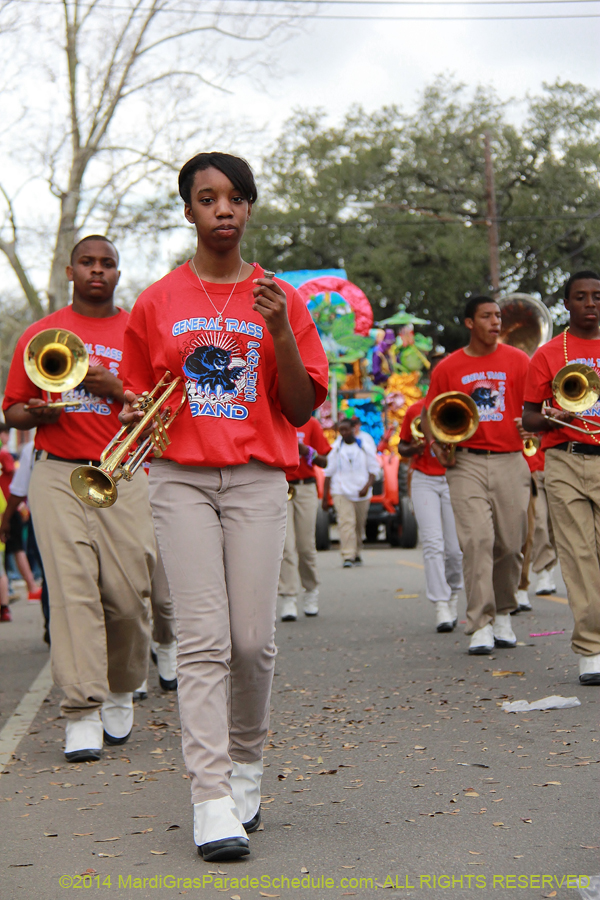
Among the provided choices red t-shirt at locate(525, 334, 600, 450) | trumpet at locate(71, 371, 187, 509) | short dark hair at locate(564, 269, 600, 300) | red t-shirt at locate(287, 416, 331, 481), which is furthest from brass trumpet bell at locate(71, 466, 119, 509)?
red t-shirt at locate(287, 416, 331, 481)

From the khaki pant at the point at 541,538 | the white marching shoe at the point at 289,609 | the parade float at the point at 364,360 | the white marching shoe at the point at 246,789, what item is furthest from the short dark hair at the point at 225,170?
the parade float at the point at 364,360

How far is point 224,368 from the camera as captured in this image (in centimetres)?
408

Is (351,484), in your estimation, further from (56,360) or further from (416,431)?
(56,360)

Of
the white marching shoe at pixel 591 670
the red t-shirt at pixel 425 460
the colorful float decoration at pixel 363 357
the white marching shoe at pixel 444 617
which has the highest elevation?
the colorful float decoration at pixel 363 357

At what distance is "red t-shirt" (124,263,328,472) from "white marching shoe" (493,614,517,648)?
15.1 feet

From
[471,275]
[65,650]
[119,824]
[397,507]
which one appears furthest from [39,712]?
[471,275]

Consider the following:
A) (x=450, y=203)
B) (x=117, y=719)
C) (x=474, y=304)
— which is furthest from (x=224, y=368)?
(x=450, y=203)

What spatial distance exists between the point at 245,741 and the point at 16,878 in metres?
0.85

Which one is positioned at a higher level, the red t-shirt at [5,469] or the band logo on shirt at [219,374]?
the band logo on shirt at [219,374]

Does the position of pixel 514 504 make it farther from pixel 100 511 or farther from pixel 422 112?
pixel 422 112

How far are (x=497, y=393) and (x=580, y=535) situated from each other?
1.67 m

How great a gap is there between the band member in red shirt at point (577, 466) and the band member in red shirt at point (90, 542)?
2397mm

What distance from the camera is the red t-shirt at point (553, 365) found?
22.7ft

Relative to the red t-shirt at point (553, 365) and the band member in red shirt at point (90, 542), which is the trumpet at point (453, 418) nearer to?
the red t-shirt at point (553, 365)
